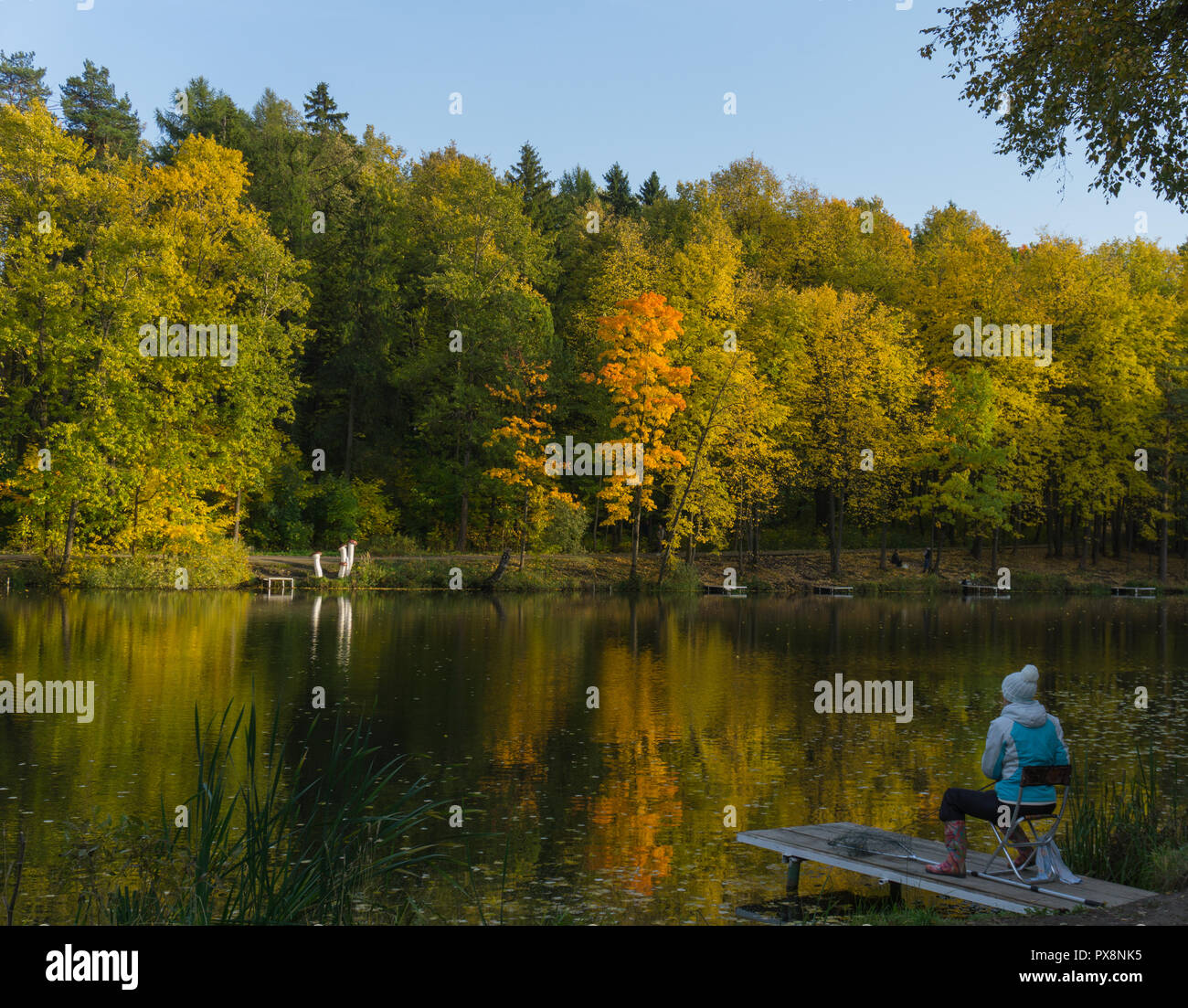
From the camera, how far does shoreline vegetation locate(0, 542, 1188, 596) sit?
41.6 m

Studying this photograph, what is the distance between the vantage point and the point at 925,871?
9117 mm

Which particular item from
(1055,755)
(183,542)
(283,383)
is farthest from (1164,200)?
(283,383)

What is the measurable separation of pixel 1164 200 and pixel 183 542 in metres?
37.0

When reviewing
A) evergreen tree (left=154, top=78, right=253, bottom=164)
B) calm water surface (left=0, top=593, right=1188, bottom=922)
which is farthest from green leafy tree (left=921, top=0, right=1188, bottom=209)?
evergreen tree (left=154, top=78, right=253, bottom=164)

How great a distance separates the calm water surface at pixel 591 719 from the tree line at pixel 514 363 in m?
11.0

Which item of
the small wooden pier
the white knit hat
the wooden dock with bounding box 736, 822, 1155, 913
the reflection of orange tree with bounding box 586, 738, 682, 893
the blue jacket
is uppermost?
the white knit hat

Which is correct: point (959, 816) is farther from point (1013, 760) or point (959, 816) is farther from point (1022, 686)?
point (1022, 686)

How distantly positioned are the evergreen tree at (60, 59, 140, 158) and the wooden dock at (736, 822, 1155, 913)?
210 feet

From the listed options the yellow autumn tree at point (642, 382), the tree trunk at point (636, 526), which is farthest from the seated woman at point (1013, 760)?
the tree trunk at point (636, 526)

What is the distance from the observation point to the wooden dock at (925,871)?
8.36 m

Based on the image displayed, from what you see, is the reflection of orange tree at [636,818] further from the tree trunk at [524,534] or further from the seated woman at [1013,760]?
the tree trunk at [524,534]

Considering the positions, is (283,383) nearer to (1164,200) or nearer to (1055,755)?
(1164,200)

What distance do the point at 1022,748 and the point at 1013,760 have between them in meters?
0.11

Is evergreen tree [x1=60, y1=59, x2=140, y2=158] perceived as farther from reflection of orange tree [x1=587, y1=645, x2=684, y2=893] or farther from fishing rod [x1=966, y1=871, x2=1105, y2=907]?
fishing rod [x1=966, y1=871, x2=1105, y2=907]
